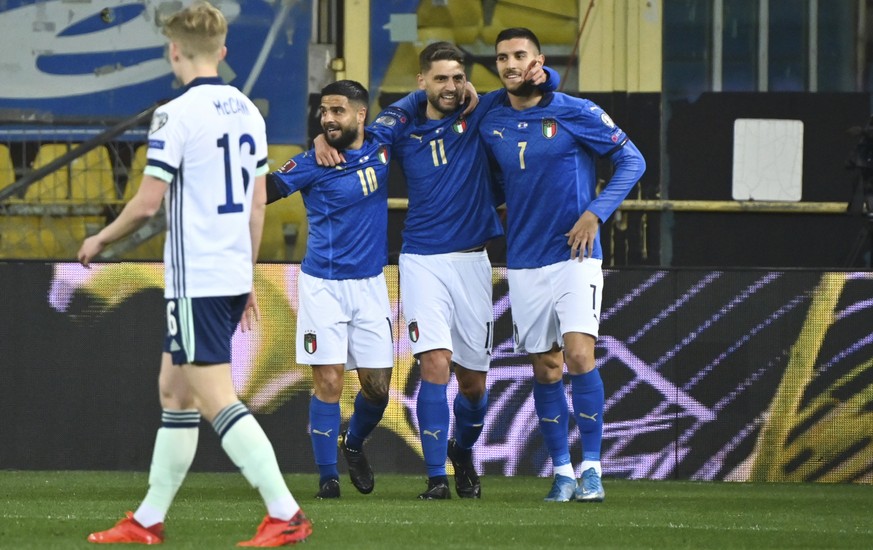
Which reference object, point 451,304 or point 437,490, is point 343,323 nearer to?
point 451,304

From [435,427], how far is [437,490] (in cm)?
31

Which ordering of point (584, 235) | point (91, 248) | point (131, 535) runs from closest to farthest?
point (91, 248) < point (131, 535) < point (584, 235)

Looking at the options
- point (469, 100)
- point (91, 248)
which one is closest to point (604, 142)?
point (469, 100)

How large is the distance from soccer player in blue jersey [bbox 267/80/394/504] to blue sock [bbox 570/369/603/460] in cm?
101

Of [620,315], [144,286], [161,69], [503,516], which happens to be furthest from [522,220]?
[161,69]

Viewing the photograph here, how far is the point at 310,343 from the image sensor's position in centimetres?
777

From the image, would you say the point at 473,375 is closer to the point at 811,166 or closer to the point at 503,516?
the point at 503,516

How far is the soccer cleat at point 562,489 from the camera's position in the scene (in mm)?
7609

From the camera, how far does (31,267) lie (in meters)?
9.76

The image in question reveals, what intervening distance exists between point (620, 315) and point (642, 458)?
0.91m

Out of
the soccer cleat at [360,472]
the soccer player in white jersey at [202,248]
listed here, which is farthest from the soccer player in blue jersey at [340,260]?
the soccer player in white jersey at [202,248]

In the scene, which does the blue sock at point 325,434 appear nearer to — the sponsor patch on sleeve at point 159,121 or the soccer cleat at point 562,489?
the soccer cleat at point 562,489

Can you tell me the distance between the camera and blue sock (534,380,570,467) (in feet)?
25.3

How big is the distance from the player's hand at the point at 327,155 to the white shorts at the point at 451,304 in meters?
0.59
